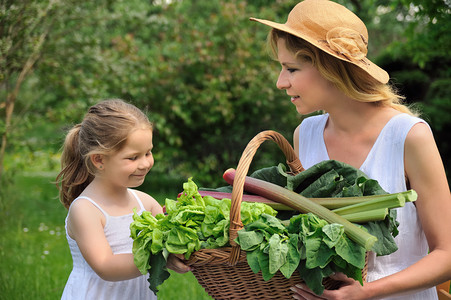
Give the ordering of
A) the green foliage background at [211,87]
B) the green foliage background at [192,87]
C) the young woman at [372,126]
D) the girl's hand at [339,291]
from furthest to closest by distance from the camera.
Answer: the green foliage background at [211,87] < the green foliage background at [192,87] < the young woman at [372,126] < the girl's hand at [339,291]

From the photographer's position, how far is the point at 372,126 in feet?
8.37

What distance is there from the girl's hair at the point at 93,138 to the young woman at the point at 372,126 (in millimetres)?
738

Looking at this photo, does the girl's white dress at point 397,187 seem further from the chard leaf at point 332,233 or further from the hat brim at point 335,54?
the chard leaf at point 332,233

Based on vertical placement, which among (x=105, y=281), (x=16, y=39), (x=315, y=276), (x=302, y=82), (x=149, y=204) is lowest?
(x=105, y=281)

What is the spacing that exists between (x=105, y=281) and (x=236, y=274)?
905mm

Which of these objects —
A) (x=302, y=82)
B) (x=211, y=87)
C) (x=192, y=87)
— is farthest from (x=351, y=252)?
(x=192, y=87)

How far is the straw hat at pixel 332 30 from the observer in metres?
2.40

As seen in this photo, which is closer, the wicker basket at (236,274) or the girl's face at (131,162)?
the wicker basket at (236,274)

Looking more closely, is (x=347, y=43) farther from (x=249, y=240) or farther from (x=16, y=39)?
(x=16, y=39)

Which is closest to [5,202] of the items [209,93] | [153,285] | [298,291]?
[153,285]

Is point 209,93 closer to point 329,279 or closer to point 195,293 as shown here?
point 195,293

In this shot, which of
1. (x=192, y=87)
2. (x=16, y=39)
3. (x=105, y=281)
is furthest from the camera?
(x=192, y=87)

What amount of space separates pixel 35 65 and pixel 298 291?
5.20 metres

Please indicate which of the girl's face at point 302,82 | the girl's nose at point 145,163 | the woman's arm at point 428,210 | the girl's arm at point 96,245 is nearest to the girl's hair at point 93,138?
the girl's nose at point 145,163
